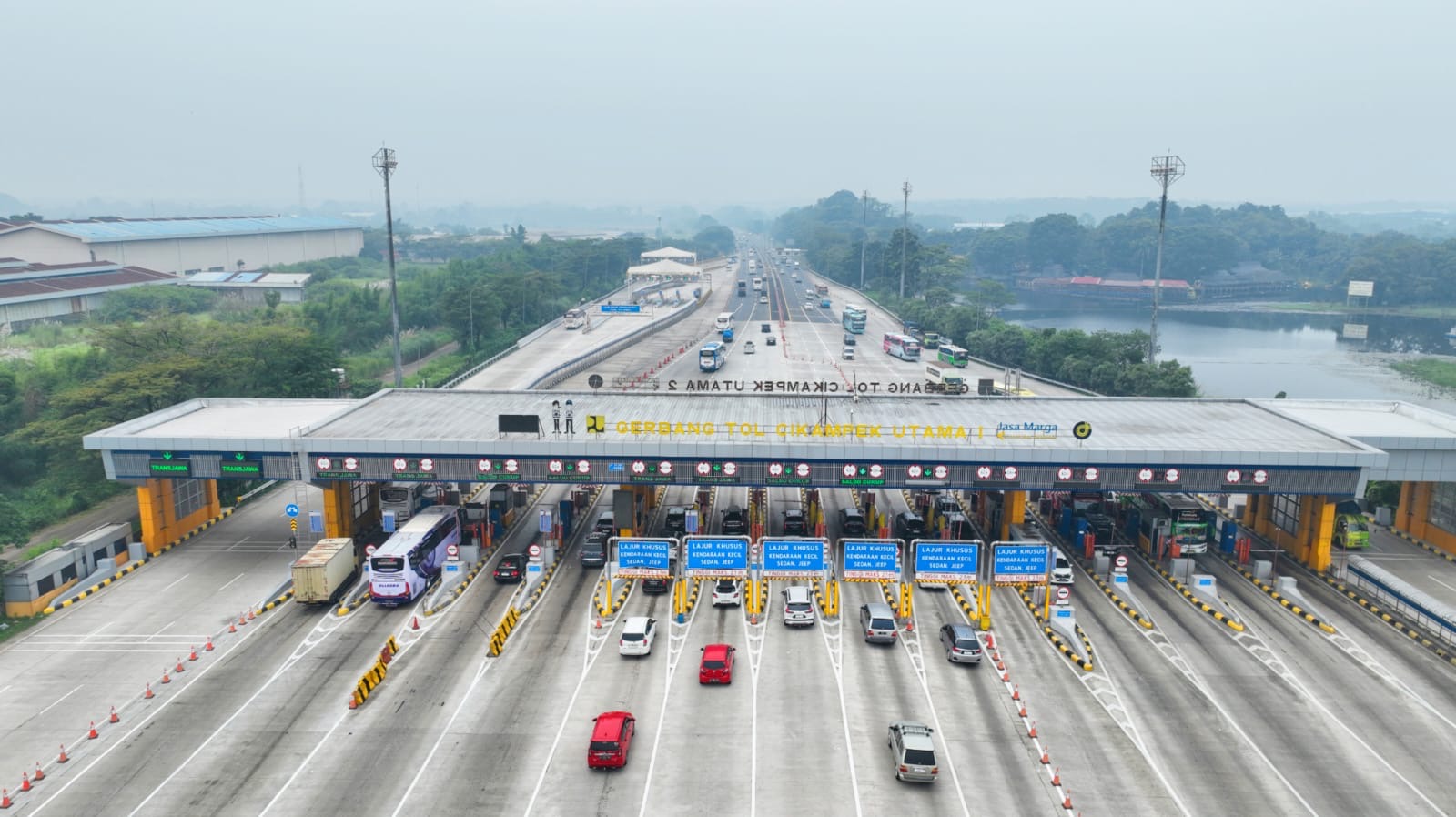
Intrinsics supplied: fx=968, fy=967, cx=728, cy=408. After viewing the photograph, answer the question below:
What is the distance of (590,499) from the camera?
5838 centimetres

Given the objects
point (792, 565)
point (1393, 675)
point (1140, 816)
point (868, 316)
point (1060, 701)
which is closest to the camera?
point (1140, 816)

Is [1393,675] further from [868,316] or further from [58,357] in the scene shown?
[868,316]

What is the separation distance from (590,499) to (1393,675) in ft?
132

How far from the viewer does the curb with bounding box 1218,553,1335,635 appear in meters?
39.9

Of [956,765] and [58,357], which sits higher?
[58,357]

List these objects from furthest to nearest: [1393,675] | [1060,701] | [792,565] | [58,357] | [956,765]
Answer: [58,357] < [792,565] < [1393,675] < [1060,701] < [956,765]

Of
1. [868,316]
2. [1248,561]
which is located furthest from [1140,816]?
[868,316]

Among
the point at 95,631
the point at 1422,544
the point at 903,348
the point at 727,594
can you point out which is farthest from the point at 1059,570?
the point at 903,348

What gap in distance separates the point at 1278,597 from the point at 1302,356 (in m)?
134

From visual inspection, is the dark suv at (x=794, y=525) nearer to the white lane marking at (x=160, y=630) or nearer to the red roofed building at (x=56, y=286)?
the white lane marking at (x=160, y=630)

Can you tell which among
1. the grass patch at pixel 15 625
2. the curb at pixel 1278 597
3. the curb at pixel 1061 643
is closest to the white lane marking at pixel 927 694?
the curb at pixel 1061 643

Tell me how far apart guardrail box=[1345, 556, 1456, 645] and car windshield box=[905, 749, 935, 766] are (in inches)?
986

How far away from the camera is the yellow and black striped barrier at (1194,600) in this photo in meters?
39.9

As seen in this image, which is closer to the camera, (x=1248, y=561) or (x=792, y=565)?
(x=792, y=565)
